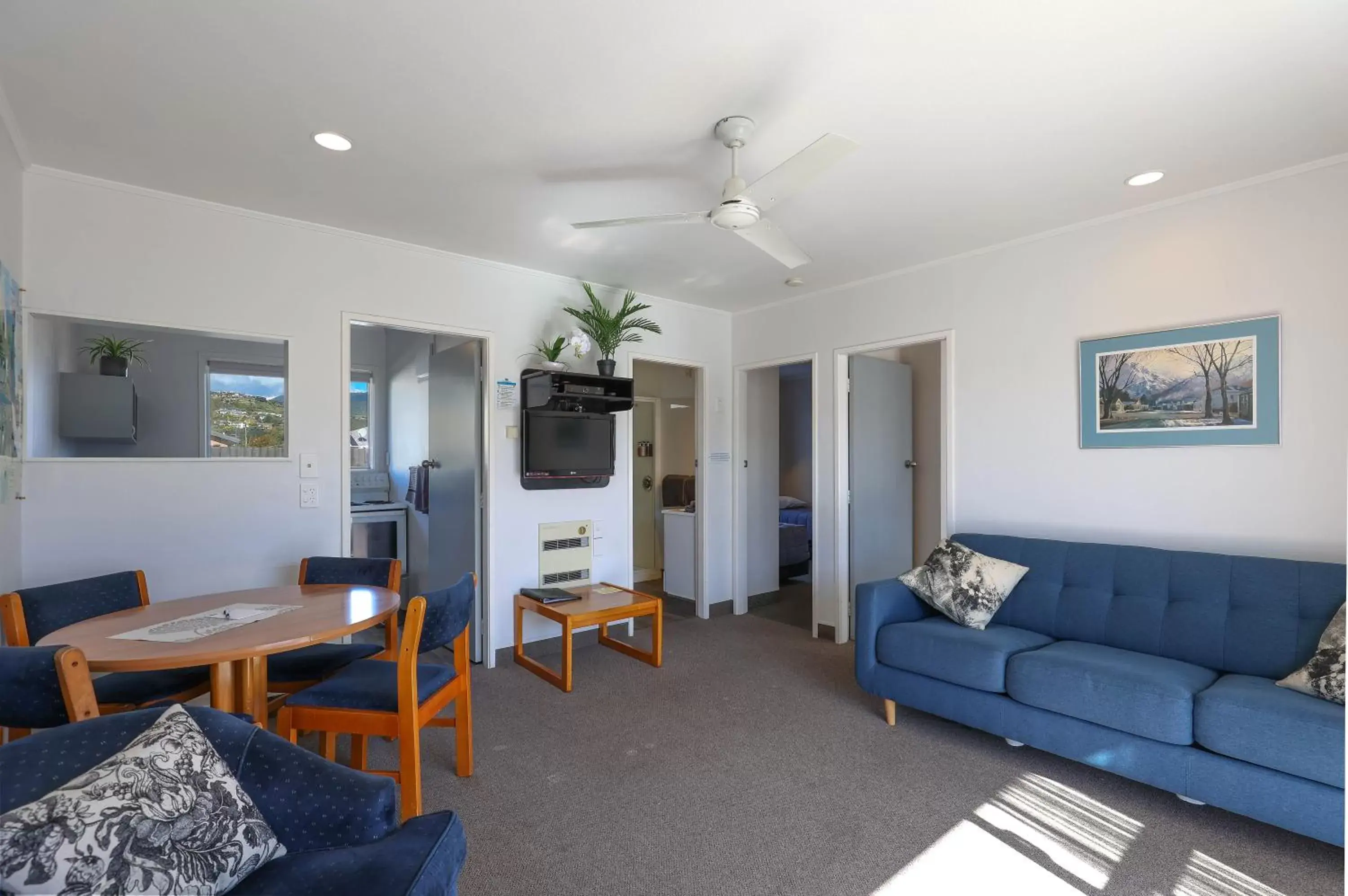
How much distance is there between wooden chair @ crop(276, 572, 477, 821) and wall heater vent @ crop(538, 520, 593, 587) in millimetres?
1842

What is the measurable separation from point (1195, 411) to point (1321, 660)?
4.09ft

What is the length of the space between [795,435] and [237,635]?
6.91m

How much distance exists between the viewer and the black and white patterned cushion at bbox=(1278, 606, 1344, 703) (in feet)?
7.16

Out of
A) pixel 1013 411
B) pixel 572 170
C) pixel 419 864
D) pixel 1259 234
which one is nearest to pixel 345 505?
pixel 572 170

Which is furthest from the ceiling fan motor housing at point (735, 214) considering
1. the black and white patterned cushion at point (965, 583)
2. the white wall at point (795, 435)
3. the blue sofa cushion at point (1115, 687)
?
the white wall at point (795, 435)

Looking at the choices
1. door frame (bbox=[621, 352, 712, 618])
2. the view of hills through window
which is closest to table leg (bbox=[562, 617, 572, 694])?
door frame (bbox=[621, 352, 712, 618])

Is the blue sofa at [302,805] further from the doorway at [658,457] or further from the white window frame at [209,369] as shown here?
the doorway at [658,457]

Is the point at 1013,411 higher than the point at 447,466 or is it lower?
higher

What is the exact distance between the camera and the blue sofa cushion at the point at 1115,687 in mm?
2311

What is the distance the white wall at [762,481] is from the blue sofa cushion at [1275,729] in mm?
3507

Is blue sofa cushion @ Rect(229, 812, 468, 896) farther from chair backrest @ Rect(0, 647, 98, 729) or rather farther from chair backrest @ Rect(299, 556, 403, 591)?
chair backrest @ Rect(299, 556, 403, 591)

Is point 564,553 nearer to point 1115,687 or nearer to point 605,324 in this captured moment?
point 605,324

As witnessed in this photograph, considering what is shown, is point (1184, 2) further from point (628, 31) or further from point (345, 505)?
point (345, 505)

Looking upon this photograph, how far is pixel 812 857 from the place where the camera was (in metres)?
2.12
